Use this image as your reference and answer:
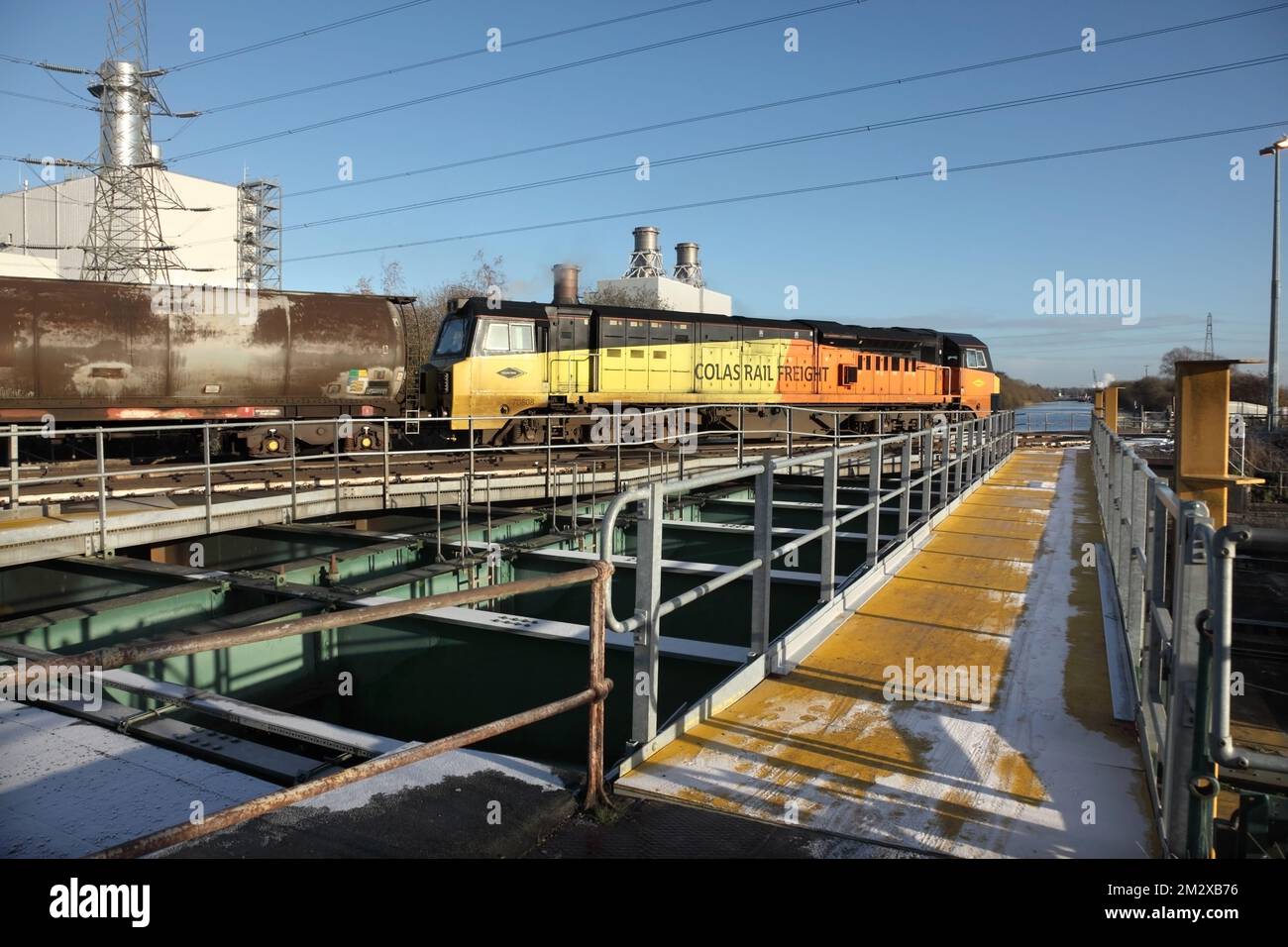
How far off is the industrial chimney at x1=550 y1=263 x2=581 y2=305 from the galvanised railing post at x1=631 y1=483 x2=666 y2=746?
28.0 m

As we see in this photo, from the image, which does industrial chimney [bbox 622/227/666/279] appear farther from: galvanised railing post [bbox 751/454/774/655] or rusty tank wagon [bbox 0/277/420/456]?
galvanised railing post [bbox 751/454/774/655]

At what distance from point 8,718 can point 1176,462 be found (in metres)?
6.66

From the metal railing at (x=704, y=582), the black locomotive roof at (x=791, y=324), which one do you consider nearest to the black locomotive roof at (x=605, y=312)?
the black locomotive roof at (x=791, y=324)

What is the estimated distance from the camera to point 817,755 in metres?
3.74

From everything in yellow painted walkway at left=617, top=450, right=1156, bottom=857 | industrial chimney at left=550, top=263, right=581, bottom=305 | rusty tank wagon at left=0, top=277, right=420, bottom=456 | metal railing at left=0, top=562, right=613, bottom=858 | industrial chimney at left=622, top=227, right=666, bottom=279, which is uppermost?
industrial chimney at left=622, top=227, right=666, bottom=279

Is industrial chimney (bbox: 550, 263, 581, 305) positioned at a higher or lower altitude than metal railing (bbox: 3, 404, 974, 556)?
higher

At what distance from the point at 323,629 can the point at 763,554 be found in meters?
2.66

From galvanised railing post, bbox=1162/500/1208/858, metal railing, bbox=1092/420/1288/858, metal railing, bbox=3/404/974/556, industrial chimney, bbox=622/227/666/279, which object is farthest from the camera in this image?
industrial chimney, bbox=622/227/666/279

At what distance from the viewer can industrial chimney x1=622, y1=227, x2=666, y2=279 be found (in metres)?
56.2

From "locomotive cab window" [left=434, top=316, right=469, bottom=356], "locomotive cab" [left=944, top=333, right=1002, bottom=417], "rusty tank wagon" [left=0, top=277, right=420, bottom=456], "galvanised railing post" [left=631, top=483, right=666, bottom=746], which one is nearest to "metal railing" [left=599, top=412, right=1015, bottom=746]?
"galvanised railing post" [left=631, top=483, right=666, bottom=746]

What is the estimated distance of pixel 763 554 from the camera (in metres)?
4.79
